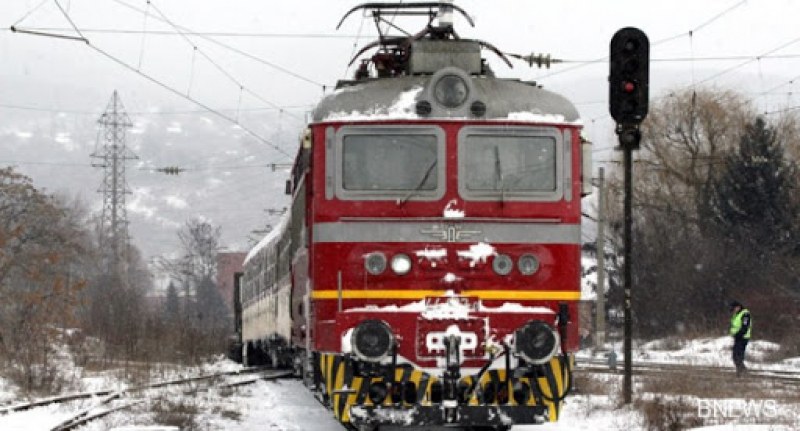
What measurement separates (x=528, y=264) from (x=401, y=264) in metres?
1.17

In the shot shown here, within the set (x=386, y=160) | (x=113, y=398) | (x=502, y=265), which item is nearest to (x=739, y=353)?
(x=113, y=398)

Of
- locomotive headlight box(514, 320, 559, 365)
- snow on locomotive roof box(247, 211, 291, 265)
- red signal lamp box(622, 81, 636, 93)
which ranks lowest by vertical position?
locomotive headlight box(514, 320, 559, 365)

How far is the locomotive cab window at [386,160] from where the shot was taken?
10570 millimetres

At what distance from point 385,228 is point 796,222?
103 ft

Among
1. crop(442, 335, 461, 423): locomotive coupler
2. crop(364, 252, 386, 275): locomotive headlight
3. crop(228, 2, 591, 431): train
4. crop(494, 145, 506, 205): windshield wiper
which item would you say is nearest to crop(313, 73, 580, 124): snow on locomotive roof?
crop(228, 2, 591, 431): train

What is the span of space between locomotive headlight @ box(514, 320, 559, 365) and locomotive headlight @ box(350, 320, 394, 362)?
1.13m

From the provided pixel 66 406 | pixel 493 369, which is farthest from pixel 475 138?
pixel 66 406

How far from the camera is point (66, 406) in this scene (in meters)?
16.6

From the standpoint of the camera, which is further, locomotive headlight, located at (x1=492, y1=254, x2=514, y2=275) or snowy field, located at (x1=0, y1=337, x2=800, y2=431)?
snowy field, located at (x1=0, y1=337, x2=800, y2=431)

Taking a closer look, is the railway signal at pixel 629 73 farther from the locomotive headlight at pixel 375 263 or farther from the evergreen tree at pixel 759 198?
the evergreen tree at pixel 759 198

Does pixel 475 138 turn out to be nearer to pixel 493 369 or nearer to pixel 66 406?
pixel 493 369

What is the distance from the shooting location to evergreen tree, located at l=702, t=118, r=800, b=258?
1533 inches

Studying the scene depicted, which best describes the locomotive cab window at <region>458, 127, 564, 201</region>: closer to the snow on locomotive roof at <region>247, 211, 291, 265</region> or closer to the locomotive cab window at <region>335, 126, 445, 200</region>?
the locomotive cab window at <region>335, 126, 445, 200</region>

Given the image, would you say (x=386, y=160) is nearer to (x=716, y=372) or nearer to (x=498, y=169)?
(x=498, y=169)
